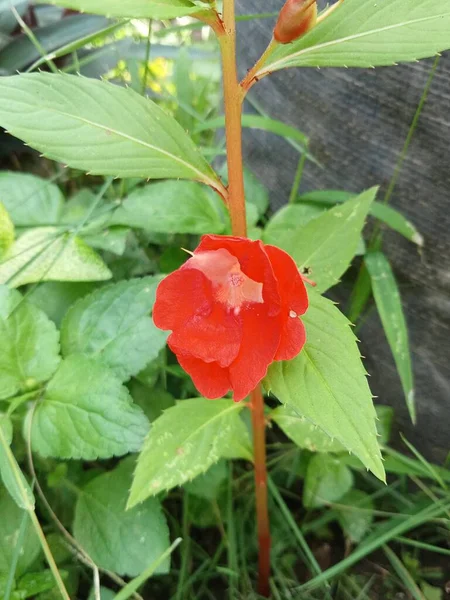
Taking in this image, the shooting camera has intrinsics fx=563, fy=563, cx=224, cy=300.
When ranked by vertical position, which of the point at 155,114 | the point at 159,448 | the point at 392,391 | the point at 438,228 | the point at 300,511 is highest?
the point at 155,114

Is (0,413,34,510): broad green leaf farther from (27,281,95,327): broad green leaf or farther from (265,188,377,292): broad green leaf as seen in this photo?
(265,188,377,292): broad green leaf

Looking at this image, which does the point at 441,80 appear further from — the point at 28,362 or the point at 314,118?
the point at 28,362

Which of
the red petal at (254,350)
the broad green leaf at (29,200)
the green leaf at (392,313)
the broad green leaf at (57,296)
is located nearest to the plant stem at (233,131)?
the red petal at (254,350)

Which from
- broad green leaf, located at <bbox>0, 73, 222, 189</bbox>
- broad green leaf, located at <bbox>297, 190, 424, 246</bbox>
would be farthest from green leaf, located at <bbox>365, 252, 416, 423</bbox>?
broad green leaf, located at <bbox>0, 73, 222, 189</bbox>

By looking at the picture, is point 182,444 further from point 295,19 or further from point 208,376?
point 295,19

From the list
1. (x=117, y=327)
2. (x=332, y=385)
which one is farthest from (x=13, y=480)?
(x=332, y=385)

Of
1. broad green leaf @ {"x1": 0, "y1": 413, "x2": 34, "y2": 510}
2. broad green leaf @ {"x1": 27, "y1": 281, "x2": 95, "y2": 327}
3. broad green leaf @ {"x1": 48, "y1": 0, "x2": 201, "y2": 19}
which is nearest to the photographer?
broad green leaf @ {"x1": 48, "y1": 0, "x2": 201, "y2": 19}

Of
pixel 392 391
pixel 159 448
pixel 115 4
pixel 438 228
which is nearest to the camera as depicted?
pixel 115 4

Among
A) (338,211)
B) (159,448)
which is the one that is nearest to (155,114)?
(338,211)
